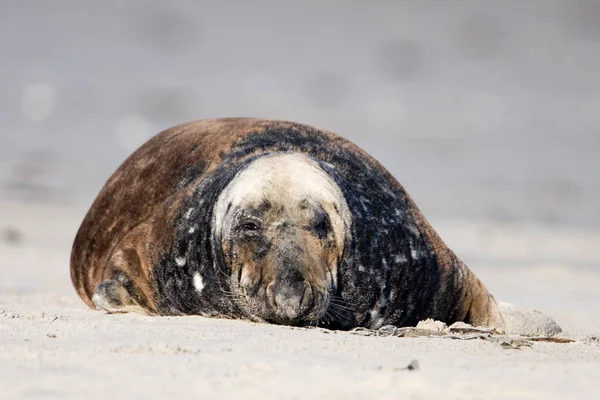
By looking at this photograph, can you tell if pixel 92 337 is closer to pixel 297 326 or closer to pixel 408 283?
pixel 297 326

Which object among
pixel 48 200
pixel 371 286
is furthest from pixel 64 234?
pixel 371 286

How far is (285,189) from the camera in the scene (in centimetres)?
682

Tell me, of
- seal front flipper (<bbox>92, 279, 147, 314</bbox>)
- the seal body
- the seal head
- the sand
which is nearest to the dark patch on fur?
the seal body

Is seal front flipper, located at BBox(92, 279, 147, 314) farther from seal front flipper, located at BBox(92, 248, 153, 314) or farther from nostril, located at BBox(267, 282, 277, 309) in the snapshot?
nostril, located at BBox(267, 282, 277, 309)

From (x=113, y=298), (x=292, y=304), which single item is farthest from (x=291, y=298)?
(x=113, y=298)

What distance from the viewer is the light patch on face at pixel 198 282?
7152 mm

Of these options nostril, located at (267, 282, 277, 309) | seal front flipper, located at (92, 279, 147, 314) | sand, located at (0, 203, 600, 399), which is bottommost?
sand, located at (0, 203, 600, 399)

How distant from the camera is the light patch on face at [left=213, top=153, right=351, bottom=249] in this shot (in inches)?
268

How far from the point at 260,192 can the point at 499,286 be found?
24.9 feet

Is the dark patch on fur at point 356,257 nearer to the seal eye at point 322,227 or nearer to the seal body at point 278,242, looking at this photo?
the seal body at point 278,242

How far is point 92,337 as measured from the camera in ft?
18.5

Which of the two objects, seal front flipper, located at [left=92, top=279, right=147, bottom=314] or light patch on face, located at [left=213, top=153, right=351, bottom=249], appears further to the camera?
seal front flipper, located at [left=92, top=279, right=147, bottom=314]

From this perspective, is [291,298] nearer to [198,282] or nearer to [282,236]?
[282,236]

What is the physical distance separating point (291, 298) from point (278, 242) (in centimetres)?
41
